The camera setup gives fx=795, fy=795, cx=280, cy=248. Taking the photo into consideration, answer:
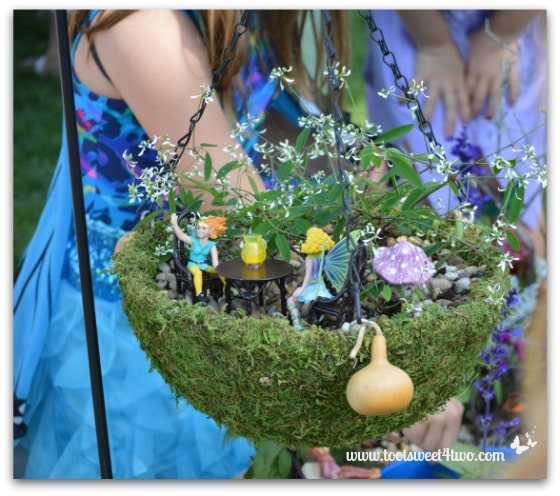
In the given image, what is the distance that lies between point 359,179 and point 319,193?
5 centimetres

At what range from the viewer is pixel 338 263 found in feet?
2.66

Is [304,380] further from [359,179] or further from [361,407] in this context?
[359,179]

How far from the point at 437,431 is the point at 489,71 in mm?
818

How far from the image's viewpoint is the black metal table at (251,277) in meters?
0.80

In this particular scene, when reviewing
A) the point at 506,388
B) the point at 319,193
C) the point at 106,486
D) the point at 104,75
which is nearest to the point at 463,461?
the point at 506,388

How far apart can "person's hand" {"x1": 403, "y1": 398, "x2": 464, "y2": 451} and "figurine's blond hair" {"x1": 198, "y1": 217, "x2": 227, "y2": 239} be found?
0.74m

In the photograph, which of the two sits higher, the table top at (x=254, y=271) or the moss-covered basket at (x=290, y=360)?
the table top at (x=254, y=271)

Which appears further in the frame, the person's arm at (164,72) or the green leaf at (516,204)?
the person's arm at (164,72)

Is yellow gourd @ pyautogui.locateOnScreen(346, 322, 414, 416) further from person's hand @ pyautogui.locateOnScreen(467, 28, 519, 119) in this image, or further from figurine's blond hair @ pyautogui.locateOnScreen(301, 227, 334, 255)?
person's hand @ pyautogui.locateOnScreen(467, 28, 519, 119)

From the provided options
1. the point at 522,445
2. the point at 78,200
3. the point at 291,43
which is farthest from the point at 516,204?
the point at 522,445

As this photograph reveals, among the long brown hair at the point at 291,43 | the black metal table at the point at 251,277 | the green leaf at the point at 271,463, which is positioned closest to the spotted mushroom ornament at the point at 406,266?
the black metal table at the point at 251,277

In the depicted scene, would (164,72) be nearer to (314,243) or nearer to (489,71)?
(314,243)

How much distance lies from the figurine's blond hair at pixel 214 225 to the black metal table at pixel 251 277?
46mm

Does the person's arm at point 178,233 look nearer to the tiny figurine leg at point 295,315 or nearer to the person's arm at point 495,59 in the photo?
the tiny figurine leg at point 295,315
